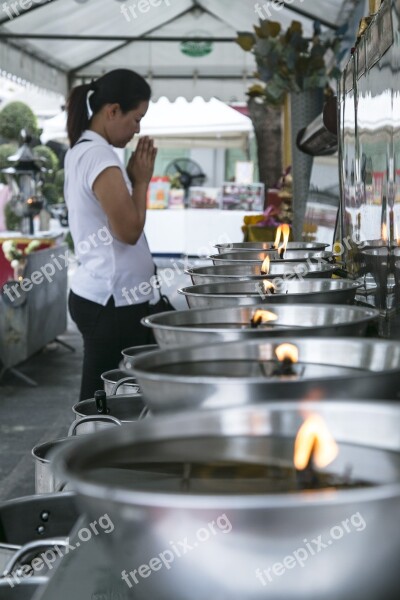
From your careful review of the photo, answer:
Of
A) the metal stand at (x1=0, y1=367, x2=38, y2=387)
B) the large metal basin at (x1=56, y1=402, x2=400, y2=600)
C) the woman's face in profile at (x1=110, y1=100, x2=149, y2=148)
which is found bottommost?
the metal stand at (x1=0, y1=367, x2=38, y2=387)

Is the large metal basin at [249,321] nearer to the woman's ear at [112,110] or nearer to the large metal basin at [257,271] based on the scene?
the large metal basin at [257,271]

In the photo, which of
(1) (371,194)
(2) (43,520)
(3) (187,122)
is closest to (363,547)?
(2) (43,520)

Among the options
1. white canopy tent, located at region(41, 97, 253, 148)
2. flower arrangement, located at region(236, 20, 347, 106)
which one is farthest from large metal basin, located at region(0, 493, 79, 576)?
white canopy tent, located at region(41, 97, 253, 148)

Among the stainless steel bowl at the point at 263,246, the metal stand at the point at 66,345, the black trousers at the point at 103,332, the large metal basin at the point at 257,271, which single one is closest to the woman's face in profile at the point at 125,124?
the black trousers at the point at 103,332

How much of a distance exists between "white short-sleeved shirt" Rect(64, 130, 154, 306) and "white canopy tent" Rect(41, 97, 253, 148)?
11.2 metres

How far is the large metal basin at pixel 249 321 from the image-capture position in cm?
91

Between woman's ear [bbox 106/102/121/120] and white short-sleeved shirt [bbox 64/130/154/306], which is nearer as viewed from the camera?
white short-sleeved shirt [bbox 64/130/154/306]

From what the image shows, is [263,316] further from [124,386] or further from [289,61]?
[289,61]

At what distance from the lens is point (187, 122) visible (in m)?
14.6

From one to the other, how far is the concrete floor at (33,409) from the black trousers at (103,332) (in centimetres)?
107

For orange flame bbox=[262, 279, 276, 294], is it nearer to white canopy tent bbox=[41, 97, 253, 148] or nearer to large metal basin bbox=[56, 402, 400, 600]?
large metal basin bbox=[56, 402, 400, 600]

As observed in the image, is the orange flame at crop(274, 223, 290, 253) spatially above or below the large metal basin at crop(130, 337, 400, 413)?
→ above

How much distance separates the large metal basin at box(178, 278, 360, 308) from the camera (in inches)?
44.0

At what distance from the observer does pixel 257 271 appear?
1.53 m
